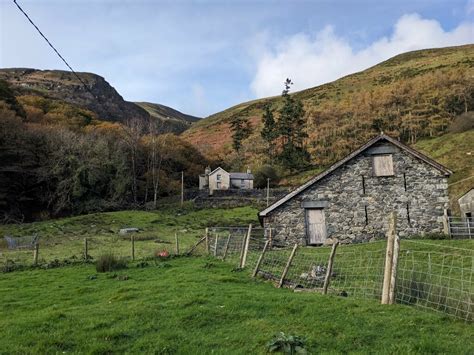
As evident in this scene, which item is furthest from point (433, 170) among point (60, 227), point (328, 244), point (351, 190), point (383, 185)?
point (60, 227)

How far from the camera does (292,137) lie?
76125 millimetres

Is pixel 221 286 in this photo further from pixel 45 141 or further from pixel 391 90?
pixel 391 90

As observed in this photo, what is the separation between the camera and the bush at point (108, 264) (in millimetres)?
18875

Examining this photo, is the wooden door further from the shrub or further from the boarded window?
the shrub

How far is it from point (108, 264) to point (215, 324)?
11.9 meters

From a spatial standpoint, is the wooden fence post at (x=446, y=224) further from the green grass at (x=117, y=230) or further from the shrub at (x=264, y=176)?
the shrub at (x=264, y=176)

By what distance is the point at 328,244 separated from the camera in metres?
25.6

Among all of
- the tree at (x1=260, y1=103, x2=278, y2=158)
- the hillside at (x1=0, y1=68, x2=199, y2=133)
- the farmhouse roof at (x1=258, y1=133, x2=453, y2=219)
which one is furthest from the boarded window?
the hillside at (x1=0, y1=68, x2=199, y2=133)

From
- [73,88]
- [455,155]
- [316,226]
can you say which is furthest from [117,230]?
[73,88]

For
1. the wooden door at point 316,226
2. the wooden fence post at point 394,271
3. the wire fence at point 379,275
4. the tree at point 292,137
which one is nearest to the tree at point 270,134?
the tree at point 292,137

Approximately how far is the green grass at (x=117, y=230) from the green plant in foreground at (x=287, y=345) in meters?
17.8

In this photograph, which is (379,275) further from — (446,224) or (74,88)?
(74,88)

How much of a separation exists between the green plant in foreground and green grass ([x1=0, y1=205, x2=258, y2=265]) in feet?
58.3

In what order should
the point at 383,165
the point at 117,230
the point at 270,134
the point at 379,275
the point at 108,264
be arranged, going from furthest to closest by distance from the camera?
the point at 270,134, the point at 117,230, the point at 383,165, the point at 108,264, the point at 379,275
